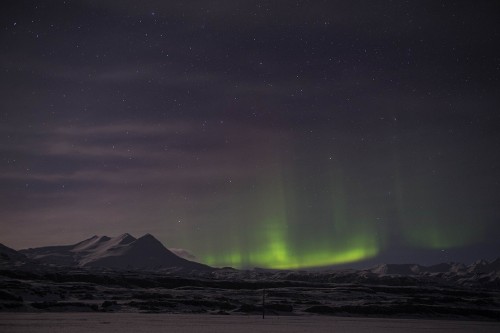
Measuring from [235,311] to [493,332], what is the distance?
27.7 meters

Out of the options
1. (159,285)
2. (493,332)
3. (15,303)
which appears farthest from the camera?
(159,285)

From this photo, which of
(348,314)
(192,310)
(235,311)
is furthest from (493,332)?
(192,310)

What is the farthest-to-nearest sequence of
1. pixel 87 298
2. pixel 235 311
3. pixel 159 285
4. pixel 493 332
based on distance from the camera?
pixel 159 285 → pixel 87 298 → pixel 235 311 → pixel 493 332

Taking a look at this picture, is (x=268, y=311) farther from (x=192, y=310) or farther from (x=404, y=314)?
(x=404, y=314)

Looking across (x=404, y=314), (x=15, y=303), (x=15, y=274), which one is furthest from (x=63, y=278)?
(x=404, y=314)

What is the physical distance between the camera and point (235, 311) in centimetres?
5488

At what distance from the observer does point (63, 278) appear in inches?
4579

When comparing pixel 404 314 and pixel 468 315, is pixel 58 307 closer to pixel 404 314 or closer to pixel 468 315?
pixel 404 314

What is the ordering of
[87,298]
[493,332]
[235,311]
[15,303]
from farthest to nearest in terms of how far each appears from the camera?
[87,298], [235,311], [15,303], [493,332]

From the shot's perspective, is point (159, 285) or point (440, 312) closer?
point (440, 312)

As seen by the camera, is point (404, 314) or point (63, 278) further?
point (63, 278)

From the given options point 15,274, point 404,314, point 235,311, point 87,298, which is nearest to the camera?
point 235,311

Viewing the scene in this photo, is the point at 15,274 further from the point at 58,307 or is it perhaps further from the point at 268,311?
the point at 268,311

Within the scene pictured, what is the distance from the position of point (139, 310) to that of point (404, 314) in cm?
3392
